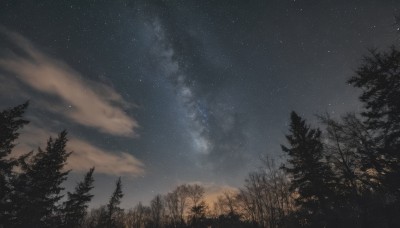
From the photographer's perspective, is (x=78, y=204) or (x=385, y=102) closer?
(x=385, y=102)

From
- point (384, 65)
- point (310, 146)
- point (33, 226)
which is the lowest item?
point (33, 226)

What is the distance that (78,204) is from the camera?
30969 millimetres

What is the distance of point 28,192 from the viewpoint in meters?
21.8

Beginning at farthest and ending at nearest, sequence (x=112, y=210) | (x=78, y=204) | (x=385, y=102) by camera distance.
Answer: (x=112, y=210) < (x=78, y=204) < (x=385, y=102)

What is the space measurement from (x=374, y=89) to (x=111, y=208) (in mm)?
41672

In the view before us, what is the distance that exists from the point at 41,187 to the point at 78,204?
973 cm

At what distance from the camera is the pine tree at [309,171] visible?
21500mm

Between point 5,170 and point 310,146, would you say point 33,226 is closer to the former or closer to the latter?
point 5,170

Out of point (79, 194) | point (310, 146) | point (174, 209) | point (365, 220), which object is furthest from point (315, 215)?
point (174, 209)

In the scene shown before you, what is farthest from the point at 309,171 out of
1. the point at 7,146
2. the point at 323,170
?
the point at 7,146

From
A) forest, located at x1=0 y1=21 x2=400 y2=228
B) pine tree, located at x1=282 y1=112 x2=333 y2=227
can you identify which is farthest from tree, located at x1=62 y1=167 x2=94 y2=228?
pine tree, located at x1=282 y1=112 x2=333 y2=227

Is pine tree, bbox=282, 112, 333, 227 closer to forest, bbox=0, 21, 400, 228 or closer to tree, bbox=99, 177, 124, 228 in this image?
forest, bbox=0, 21, 400, 228

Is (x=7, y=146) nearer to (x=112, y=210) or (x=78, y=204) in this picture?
(x=78, y=204)

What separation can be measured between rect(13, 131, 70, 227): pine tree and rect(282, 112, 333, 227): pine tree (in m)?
24.4
